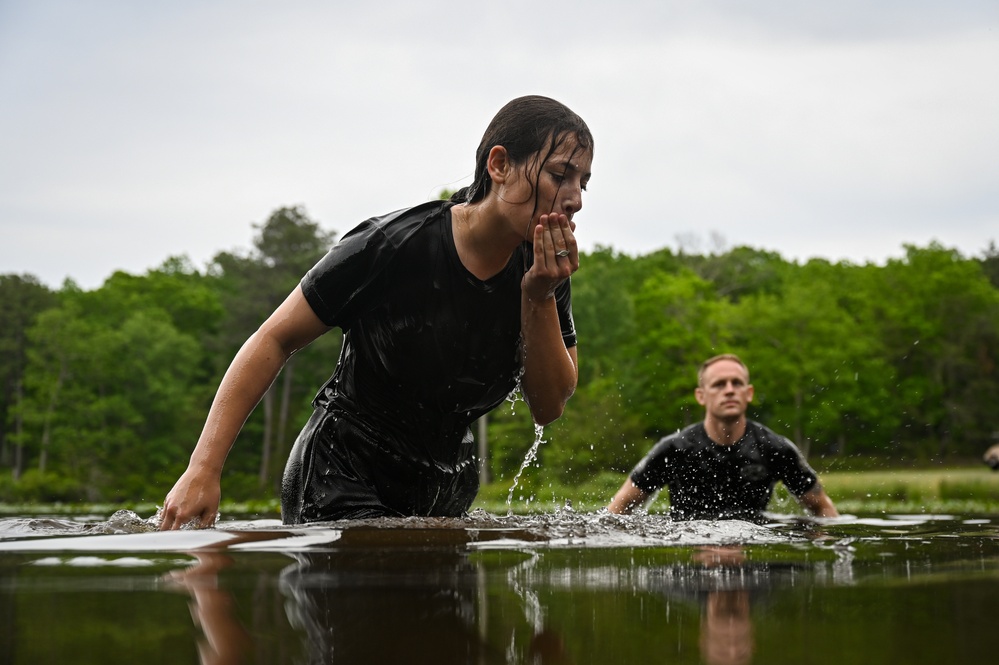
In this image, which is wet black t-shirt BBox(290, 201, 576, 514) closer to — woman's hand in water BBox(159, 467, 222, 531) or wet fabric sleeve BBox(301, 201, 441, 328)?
wet fabric sleeve BBox(301, 201, 441, 328)

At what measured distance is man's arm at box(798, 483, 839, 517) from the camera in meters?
6.29

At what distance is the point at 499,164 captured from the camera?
10.9ft

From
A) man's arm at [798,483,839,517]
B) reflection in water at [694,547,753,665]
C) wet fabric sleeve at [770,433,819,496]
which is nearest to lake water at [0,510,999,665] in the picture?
reflection in water at [694,547,753,665]

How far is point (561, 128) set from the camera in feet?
10.7

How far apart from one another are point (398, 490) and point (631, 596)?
176cm

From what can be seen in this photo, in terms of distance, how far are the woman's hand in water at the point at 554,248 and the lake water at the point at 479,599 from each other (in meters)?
0.84

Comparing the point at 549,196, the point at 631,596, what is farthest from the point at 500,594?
the point at 549,196

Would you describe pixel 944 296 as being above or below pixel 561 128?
above

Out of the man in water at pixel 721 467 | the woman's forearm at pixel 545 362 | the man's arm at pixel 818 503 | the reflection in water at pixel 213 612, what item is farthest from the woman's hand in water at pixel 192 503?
the man's arm at pixel 818 503

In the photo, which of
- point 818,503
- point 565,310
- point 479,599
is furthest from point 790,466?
point 479,599

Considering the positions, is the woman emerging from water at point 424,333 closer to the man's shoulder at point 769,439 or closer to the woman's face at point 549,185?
the woman's face at point 549,185

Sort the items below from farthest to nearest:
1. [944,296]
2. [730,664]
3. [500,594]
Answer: [944,296] → [500,594] → [730,664]

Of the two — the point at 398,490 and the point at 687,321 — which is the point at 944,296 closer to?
the point at 687,321

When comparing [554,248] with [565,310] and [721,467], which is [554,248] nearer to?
[565,310]
